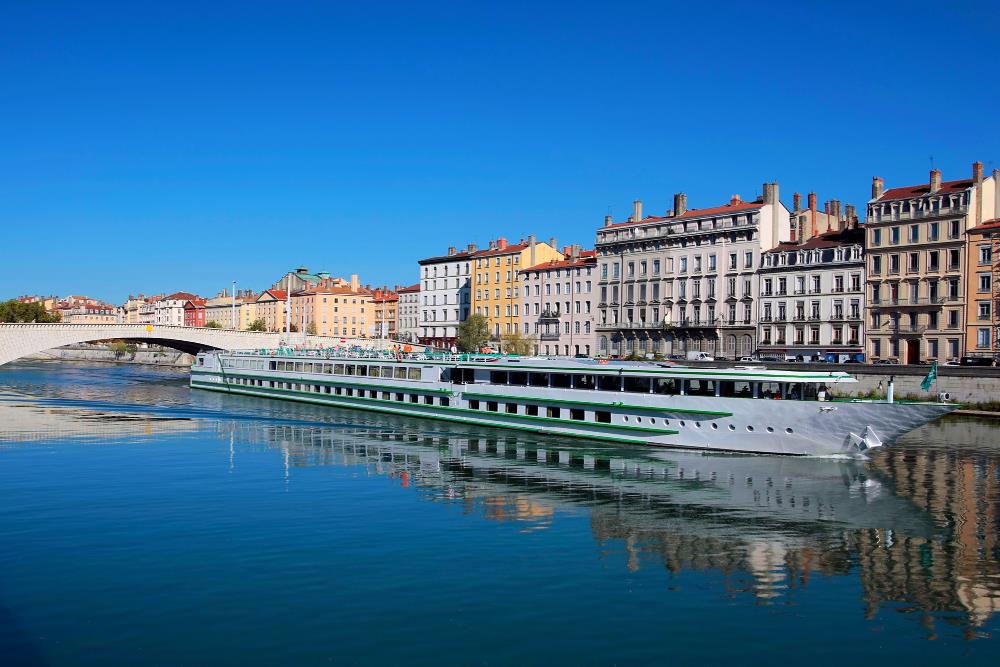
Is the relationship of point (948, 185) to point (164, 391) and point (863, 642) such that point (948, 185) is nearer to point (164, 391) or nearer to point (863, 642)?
point (863, 642)

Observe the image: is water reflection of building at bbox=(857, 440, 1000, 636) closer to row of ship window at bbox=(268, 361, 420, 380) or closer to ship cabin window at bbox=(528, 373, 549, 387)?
ship cabin window at bbox=(528, 373, 549, 387)

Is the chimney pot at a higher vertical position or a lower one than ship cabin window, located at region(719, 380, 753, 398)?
higher

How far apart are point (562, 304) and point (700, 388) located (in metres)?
62.5

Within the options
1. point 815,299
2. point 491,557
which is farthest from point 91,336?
point 491,557

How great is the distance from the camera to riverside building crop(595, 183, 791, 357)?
82500 millimetres

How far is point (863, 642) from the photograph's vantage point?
55.9 ft

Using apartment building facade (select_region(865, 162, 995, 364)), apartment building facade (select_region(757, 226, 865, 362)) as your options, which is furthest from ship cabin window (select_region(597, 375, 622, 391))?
apartment building facade (select_region(865, 162, 995, 364))

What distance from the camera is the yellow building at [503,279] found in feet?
363

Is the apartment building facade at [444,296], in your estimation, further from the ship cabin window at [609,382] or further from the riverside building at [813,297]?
the ship cabin window at [609,382]

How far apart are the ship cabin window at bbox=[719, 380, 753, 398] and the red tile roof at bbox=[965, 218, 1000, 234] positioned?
37.6 metres

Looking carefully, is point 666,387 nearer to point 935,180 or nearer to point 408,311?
point 935,180

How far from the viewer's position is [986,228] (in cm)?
6600

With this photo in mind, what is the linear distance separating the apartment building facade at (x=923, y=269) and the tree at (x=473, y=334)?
41.7 m

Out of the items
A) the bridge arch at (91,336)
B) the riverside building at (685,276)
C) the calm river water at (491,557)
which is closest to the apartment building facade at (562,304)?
the riverside building at (685,276)
